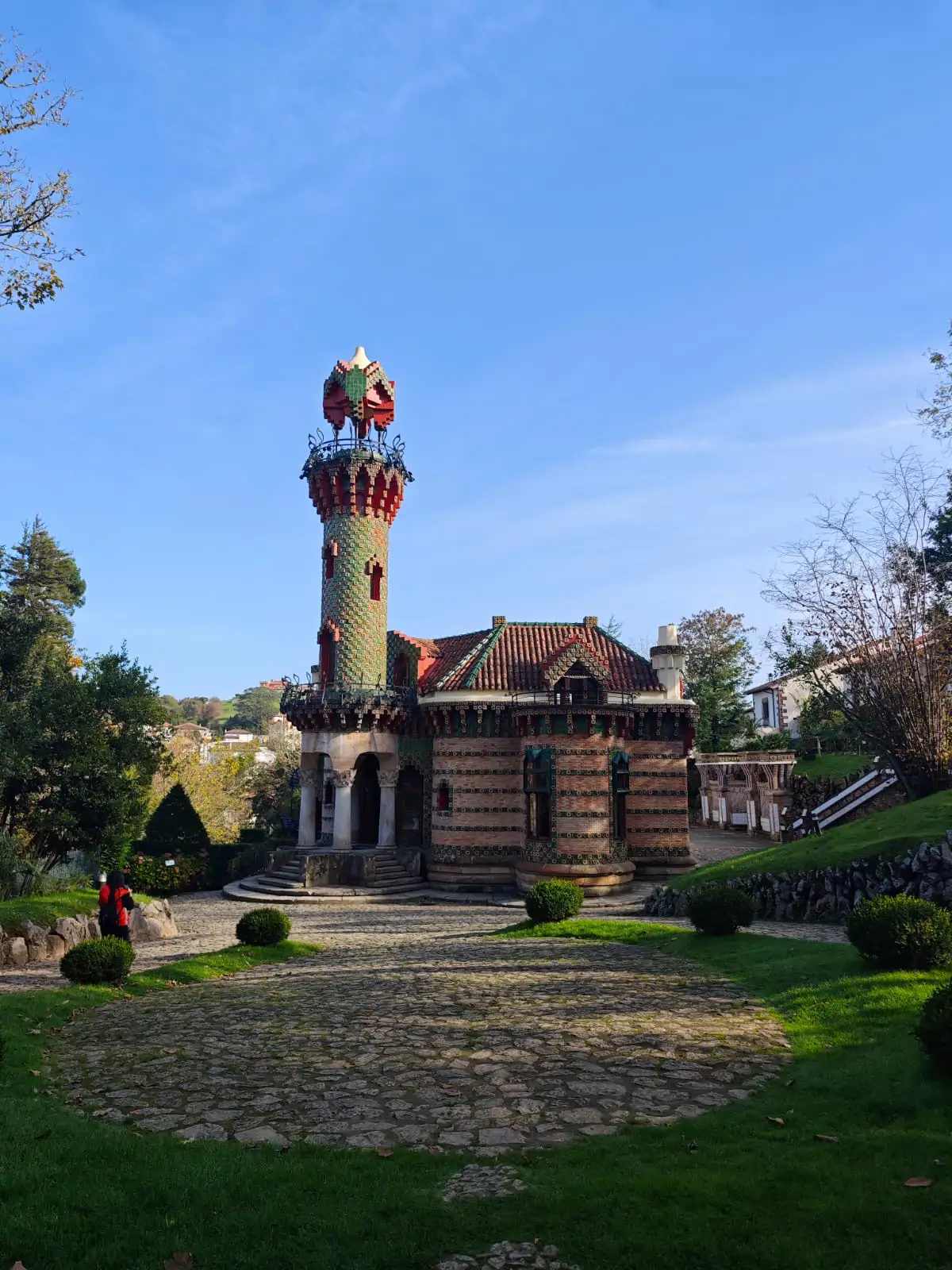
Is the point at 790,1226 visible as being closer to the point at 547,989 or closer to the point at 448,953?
the point at 547,989

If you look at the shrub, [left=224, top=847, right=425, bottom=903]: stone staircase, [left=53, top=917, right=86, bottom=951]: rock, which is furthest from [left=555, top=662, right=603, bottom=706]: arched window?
the shrub

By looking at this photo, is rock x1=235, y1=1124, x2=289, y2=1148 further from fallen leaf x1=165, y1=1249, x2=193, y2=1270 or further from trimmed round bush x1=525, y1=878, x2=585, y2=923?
trimmed round bush x1=525, y1=878, x2=585, y2=923

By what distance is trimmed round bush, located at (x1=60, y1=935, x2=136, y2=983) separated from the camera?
44.8 feet

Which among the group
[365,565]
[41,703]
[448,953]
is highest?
[365,565]

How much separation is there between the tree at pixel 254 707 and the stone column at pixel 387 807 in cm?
10270

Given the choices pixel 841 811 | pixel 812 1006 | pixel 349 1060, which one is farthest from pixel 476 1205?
pixel 841 811

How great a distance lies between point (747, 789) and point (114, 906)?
37800 millimetres

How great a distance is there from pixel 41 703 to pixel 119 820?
178 inches

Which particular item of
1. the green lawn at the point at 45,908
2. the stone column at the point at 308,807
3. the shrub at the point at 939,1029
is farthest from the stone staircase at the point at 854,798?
the green lawn at the point at 45,908

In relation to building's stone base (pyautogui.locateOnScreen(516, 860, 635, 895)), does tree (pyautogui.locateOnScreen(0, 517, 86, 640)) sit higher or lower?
higher

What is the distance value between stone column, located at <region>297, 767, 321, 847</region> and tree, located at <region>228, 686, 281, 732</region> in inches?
3961

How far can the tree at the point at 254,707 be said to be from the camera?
13912cm

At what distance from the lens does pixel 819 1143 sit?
6246mm

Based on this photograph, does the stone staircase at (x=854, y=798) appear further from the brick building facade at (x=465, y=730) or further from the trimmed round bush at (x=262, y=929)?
the trimmed round bush at (x=262, y=929)
